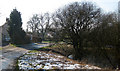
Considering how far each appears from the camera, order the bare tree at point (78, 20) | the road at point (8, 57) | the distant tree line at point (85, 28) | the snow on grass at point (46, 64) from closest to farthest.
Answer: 1. the snow on grass at point (46, 64)
2. the road at point (8, 57)
3. the distant tree line at point (85, 28)
4. the bare tree at point (78, 20)

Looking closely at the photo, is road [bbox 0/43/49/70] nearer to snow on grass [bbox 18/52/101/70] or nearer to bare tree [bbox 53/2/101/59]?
snow on grass [bbox 18/52/101/70]

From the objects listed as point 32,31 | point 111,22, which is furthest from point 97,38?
point 32,31

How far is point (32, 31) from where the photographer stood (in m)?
56.0

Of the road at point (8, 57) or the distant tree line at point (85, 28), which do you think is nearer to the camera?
the road at point (8, 57)

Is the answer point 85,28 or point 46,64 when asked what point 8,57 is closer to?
point 46,64

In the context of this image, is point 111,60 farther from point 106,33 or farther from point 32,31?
point 32,31

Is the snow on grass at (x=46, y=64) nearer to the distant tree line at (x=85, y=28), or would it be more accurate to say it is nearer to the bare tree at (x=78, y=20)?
the distant tree line at (x=85, y=28)

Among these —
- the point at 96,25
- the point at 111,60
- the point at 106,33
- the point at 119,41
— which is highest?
the point at 96,25

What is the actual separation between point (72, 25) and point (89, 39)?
399 centimetres

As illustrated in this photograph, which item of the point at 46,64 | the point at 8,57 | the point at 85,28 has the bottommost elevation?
the point at 46,64

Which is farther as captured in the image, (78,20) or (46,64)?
(78,20)

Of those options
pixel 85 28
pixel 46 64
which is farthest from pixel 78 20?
pixel 46 64

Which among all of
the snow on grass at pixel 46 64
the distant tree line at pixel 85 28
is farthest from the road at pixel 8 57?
the distant tree line at pixel 85 28

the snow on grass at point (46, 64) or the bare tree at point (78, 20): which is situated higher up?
the bare tree at point (78, 20)
